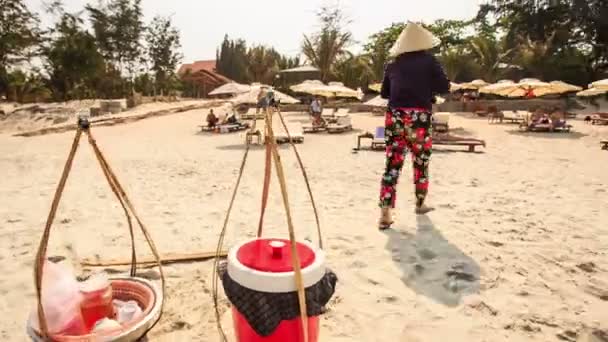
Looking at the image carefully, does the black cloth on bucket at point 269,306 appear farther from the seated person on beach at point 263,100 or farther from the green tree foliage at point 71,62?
the green tree foliage at point 71,62

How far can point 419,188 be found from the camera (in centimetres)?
405

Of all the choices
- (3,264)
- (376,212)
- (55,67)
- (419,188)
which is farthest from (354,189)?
(55,67)

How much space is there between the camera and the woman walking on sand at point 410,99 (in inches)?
142

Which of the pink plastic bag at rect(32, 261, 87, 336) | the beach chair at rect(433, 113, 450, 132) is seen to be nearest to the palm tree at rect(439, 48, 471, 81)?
the beach chair at rect(433, 113, 450, 132)

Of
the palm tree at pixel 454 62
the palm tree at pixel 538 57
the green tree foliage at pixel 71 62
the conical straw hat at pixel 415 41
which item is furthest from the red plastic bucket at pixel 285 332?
the green tree foliage at pixel 71 62

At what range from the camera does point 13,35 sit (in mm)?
25453

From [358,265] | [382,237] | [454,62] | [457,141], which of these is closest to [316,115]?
[457,141]

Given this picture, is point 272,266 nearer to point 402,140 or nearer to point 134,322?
point 134,322

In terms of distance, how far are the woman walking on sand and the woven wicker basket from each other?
7.59ft

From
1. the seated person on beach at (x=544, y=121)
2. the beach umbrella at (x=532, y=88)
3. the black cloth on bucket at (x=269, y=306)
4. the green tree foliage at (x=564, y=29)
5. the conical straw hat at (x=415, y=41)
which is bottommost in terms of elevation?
the black cloth on bucket at (x=269, y=306)

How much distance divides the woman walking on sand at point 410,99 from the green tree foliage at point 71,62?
3045 cm

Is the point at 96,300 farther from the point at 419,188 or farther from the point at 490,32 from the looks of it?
the point at 490,32

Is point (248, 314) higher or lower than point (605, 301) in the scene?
higher

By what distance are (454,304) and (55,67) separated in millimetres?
33220
